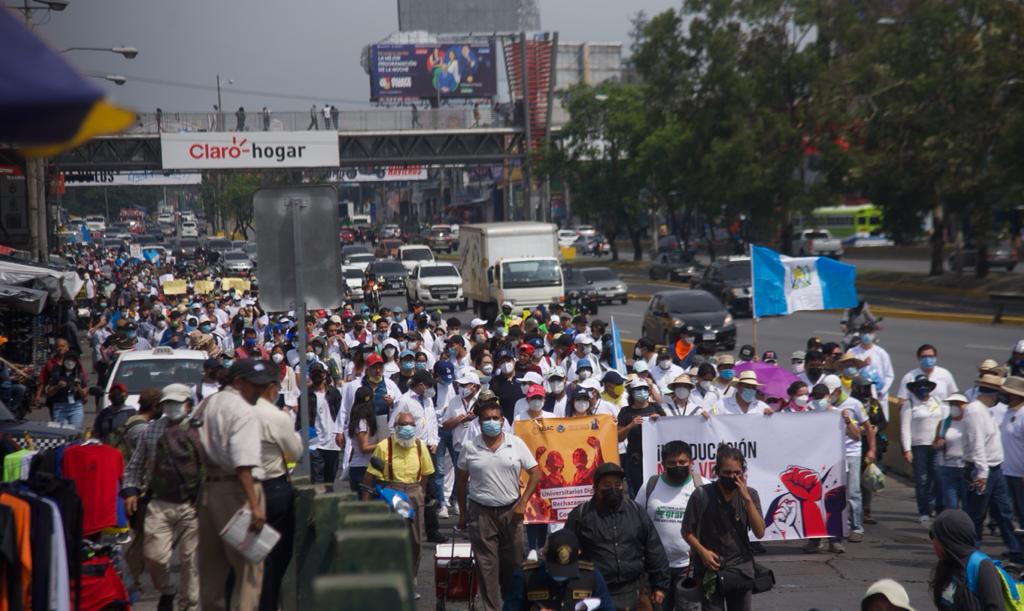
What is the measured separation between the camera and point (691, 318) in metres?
30.3

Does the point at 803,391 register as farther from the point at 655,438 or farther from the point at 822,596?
the point at 822,596

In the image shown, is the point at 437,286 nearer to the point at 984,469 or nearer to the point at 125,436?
the point at 984,469

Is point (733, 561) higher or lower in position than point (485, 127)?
lower

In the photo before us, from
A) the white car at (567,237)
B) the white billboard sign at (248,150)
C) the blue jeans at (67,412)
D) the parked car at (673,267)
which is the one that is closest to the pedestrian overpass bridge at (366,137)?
the white billboard sign at (248,150)

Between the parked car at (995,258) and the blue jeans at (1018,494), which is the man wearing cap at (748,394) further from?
the parked car at (995,258)

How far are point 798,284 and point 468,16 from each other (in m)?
93.7

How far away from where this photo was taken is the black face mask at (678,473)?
27.4 ft

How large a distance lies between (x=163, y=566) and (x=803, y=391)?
6432 mm

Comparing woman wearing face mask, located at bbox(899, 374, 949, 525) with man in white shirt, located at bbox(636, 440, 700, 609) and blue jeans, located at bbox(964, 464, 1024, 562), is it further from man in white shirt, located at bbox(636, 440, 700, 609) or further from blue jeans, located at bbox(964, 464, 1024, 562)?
man in white shirt, located at bbox(636, 440, 700, 609)

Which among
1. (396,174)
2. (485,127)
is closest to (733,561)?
(485,127)

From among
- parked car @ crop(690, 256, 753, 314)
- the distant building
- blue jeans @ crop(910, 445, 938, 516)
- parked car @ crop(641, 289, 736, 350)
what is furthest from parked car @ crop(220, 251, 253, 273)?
the distant building

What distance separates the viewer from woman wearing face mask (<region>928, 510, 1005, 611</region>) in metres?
6.19

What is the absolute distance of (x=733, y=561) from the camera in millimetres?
7719

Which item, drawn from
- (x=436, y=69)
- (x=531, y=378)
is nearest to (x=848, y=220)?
(x=436, y=69)
